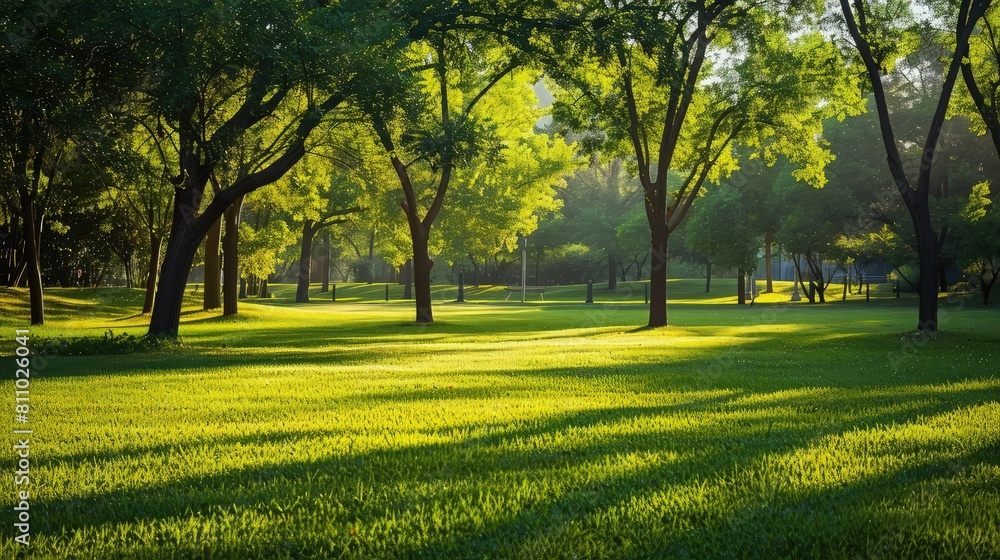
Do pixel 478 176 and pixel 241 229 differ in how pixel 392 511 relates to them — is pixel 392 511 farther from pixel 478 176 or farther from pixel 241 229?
pixel 241 229

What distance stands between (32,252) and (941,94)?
2699 cm

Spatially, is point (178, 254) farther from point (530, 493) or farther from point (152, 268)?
point (152, 268)

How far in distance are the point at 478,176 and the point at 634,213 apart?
32.5m

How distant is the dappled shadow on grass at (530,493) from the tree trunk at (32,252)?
2109cm

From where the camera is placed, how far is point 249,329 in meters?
27.2

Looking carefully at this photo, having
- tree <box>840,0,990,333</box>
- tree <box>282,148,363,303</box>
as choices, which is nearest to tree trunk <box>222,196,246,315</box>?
tree <box>282,148,363,303</box>

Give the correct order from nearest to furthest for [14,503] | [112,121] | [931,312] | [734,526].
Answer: [734,526]
[14,503]
[112,121]
[931,312]

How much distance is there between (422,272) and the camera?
28.1 m

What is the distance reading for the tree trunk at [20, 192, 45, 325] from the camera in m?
23.4

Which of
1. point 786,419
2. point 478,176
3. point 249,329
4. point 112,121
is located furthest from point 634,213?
point 786,419

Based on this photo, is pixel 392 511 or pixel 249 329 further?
pixel 249 329

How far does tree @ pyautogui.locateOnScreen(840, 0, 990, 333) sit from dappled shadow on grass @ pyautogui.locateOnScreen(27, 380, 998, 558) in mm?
14932

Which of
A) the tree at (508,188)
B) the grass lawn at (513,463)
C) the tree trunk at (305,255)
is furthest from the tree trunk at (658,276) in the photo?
the tree trunk at (305,255)

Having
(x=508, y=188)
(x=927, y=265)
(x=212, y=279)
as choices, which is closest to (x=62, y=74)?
(x=927, y=265)
